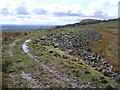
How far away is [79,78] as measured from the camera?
45.6 ft

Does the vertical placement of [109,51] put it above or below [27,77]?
above

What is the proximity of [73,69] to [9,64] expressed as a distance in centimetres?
643

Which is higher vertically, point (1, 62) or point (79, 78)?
point (1, 62)

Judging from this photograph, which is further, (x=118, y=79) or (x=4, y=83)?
(x=118, y=79)

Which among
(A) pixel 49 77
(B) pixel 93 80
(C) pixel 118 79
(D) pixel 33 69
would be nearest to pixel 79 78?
(B) pixel 93 80

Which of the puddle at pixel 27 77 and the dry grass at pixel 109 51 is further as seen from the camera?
the dry grass at pixel 109 51

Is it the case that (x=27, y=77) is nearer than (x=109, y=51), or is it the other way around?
(x=27, y=77)

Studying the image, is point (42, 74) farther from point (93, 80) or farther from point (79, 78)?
point (93, 80)

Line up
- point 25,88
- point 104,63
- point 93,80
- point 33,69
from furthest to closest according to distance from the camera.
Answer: point 104,63 < point 33,69 < point 93,80 < point 25,88

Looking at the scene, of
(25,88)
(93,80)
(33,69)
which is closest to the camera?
(25,88)

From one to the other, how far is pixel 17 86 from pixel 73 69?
6.04m

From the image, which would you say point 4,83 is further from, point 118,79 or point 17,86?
point 118,79

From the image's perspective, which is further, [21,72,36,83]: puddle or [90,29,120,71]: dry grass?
[90,29,120,71]: dry grass

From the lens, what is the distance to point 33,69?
51.2 ft
